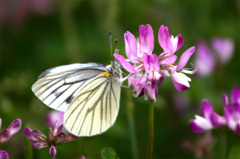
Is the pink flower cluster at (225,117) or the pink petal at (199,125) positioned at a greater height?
the pink flower cluster at (225,117)

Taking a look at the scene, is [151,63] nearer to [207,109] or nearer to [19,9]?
[207,109]

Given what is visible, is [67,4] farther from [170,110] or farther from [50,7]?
[170,110]

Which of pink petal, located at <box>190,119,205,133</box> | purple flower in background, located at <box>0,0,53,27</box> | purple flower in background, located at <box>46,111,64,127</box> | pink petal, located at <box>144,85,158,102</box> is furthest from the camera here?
purple flower in background, located at <box>0,0,53,27</box>

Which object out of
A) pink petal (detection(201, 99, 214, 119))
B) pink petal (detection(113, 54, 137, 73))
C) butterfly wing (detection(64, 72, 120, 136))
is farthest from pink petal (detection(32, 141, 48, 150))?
pink petal (detection(201, 99, 214, 119))

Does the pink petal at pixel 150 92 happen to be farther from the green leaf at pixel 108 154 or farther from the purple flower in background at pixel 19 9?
the purple flower in background at pixel 19 9

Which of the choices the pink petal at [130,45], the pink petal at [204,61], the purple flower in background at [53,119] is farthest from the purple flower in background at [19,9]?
the pink petal at [130,45]

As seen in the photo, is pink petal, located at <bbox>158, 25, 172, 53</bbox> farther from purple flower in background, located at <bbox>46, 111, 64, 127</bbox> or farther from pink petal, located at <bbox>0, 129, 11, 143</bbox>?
purple flower in background, located at <bbox>46, 111, 64, 127</bbox>
